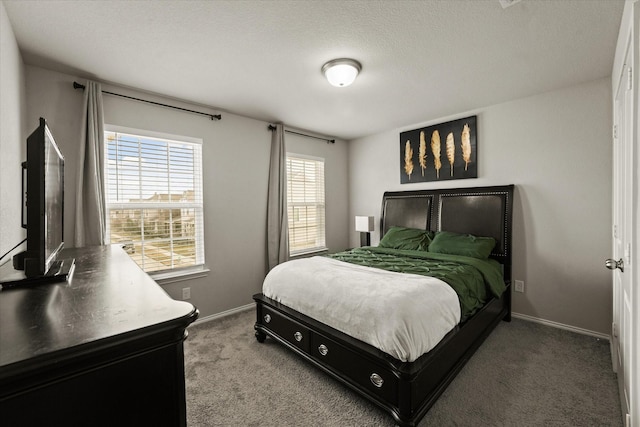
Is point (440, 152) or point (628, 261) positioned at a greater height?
point (440, 152)

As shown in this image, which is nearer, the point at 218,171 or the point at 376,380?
the point at 376,380

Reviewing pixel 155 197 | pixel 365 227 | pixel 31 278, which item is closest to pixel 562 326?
pixel 365 227

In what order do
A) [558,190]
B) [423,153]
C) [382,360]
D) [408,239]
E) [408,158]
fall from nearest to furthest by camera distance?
[382,360] → [558,190] → [408,239] → [423,153] → [408,158]

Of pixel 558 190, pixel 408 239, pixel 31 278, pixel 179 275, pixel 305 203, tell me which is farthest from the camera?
pixel 305 203

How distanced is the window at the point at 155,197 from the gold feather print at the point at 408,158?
2.75m

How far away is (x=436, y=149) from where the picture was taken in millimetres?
3824

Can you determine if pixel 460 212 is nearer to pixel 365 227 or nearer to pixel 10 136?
pixel 365 227

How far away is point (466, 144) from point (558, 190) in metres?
1.08

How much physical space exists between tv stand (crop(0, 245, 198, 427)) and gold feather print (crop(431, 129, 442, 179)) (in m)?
3.66

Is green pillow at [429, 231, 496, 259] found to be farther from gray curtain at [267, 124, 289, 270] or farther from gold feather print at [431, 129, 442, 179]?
gray curtain at [267, 124, 289, 270]

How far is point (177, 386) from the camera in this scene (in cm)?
75

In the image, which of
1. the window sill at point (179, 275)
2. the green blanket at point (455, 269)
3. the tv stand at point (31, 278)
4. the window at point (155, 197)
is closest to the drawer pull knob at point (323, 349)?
the green blanket at point (455, 269)

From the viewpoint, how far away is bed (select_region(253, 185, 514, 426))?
167 centimetres

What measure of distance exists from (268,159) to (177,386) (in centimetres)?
333
